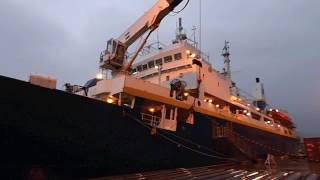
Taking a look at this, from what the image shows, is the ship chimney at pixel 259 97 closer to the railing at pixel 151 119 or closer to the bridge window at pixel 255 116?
the bridge window at pixel 255 116

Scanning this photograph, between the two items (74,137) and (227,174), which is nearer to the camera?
(74,137)

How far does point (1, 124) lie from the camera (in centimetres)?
1030

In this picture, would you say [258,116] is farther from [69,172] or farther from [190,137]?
[69,172]

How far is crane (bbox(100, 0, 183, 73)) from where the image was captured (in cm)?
1645

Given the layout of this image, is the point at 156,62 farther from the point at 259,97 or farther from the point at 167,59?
the point at 259,97

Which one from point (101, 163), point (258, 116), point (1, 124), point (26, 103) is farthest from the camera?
point (258, 116)

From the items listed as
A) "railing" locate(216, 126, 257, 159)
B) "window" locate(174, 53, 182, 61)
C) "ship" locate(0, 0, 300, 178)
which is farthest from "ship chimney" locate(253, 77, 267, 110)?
"window" locate(174, 53, 182, 61)

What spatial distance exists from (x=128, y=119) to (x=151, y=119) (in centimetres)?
212

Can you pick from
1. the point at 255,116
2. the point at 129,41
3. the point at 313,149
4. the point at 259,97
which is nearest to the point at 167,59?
the point at 129,41

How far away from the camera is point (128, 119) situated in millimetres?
14508

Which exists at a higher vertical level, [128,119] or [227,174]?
[128,119]

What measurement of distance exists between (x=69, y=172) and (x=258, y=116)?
2387 cm

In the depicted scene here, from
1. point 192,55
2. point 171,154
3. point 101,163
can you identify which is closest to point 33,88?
point 101,163

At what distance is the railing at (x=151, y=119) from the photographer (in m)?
15.7
